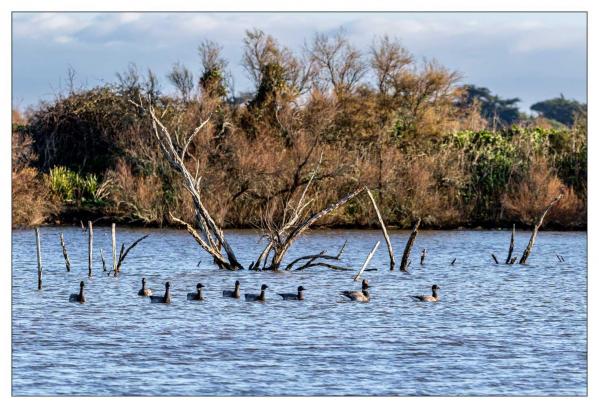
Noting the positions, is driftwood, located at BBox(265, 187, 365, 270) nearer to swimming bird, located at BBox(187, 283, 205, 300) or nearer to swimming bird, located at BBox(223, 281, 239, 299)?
swimming bird, located at BBox(223, 281, 239, 299)

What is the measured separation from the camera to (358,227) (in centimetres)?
4838

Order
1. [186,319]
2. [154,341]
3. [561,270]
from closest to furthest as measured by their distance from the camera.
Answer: [154,341] → [186,319] → [561,270]

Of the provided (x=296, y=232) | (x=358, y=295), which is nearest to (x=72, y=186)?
(x=296, y=232)

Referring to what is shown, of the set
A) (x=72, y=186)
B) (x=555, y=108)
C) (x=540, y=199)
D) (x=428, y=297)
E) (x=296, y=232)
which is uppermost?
(x=555, y=108)

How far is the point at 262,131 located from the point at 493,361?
30425 millimetres

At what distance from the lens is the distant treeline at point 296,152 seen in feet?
150

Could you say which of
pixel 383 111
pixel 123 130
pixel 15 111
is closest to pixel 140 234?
pixel 123 130

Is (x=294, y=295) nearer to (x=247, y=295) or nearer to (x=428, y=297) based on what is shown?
(x=247, y=295)

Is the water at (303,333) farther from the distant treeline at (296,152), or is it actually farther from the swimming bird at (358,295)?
the distant treeline at (296,152)

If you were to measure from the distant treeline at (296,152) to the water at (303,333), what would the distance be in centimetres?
937

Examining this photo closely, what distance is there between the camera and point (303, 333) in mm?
21750

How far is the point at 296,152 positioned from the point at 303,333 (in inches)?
973

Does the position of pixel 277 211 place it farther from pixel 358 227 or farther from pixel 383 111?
pixel 383 111

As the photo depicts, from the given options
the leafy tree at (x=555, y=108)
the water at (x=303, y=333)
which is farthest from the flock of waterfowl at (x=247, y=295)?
the leafy tree at (x=555, y=108)
